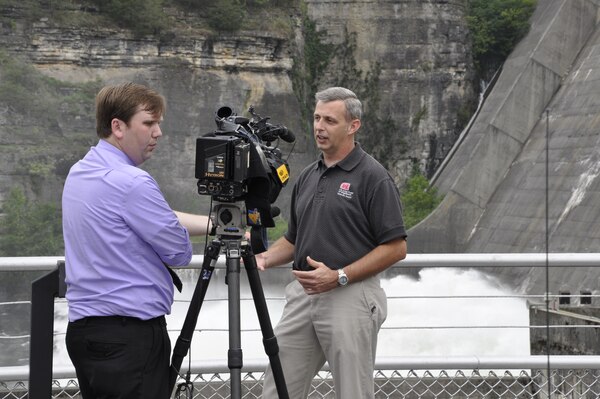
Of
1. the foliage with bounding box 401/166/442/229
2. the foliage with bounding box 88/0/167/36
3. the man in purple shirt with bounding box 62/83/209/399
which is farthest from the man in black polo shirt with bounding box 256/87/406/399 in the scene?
the foliage with bounding box 88/0/167/36

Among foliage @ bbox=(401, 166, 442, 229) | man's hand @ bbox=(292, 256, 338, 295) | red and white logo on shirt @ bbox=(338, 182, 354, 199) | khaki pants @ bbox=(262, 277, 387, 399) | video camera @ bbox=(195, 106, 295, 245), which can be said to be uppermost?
video camera @ bbox=(195, 106, 295, 245)

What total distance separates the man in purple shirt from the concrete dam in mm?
20184

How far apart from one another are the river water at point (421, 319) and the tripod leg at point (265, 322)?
39.0 ft

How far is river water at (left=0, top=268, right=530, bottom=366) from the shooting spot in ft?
58.2

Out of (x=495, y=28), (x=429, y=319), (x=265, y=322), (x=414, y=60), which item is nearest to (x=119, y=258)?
(x=265, y=322)

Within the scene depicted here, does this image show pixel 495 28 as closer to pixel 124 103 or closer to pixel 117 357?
pixel 124 103

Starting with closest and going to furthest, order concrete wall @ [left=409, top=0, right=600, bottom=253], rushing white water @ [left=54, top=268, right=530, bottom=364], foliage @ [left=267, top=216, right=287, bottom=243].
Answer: rushing white water @ [left=54, top=268, right=530, bottom=364] → concrete wall @ [left=409, top=0, right=600, bottom=253] → foliage @ [left=267, top=216, right=287, bottom=243]

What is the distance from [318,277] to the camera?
10.7 ft

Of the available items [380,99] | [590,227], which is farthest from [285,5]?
[590,227]

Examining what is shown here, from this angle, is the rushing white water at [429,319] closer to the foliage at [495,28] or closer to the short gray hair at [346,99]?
the short gray hair at [346,99]

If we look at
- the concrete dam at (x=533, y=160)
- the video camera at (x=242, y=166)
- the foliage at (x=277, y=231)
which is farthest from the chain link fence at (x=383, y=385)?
the foliage at (x=277, y=231)

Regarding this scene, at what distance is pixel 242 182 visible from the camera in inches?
117

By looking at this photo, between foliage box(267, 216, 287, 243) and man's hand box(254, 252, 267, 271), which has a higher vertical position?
man's hand box(254, 252, 267, 271)

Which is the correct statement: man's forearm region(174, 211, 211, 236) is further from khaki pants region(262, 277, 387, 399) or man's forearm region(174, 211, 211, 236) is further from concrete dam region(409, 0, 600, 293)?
concrete dam region(409, 0, 600, 293)
